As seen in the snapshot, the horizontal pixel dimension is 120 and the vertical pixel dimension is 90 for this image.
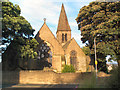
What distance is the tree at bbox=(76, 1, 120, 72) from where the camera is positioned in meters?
20.4

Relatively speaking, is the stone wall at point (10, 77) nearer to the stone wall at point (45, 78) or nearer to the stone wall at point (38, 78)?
the stone wall at point (38, 78)

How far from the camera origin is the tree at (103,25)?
66.8 ft

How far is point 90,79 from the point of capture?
20.8 ft

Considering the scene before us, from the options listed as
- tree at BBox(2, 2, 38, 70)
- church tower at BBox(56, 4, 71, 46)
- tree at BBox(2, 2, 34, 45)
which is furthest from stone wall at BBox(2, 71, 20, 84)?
church tower at BBox(56, 4, 71, 46)

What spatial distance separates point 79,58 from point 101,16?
1542 cm

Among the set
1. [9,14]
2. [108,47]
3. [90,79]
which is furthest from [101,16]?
[90,79]

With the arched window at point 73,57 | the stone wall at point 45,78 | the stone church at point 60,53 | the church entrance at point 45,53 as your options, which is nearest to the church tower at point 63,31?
the stone church at point 60,53

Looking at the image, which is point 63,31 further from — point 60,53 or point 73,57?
point 60,53

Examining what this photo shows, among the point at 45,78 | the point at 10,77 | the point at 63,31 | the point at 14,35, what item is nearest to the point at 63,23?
the point at 63,31

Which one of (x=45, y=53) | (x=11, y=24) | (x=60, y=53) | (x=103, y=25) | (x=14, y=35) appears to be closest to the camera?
(x=11, y=24)

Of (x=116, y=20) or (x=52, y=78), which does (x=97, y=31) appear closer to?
(x=116, y=20)

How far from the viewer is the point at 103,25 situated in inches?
825

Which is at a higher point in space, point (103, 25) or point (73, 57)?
point (103, 25)

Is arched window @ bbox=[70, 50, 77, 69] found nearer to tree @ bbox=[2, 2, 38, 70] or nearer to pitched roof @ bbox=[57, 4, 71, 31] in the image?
tree @ bbox=[2, 2, 38, 70]
